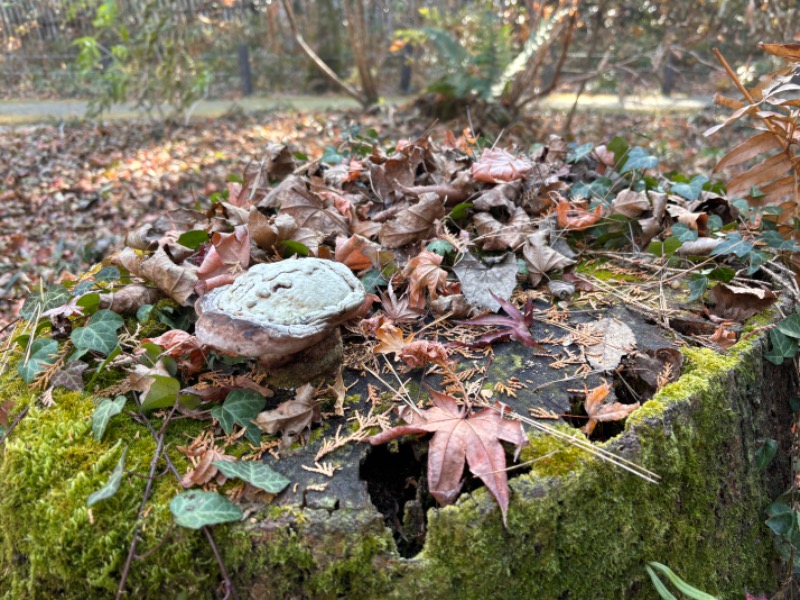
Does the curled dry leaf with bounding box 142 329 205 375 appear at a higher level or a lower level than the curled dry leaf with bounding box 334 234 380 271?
lower

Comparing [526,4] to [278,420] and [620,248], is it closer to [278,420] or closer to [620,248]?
[620,248]

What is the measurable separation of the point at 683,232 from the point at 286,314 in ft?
6.51

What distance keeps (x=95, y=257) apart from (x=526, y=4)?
30.5ft

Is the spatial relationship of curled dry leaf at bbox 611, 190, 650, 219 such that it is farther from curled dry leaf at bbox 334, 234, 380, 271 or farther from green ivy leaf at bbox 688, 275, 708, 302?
curled dry leaf at bbox 334, 234, 380, 271

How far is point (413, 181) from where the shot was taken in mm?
3023

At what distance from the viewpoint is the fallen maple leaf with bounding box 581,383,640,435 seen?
1.68 m

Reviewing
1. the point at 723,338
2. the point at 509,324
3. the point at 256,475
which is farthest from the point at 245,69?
the point at 256,475

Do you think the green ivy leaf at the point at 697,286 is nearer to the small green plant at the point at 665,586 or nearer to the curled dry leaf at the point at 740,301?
the curled dry leaf at the point at 740,301

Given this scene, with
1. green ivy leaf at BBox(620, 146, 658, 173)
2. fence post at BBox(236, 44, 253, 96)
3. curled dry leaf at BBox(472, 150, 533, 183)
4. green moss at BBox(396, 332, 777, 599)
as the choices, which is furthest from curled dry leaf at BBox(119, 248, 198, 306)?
fence post at BBox(236, 44, 253, 96)

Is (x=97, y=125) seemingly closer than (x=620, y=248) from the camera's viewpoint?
No

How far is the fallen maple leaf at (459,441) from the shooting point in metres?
1.47

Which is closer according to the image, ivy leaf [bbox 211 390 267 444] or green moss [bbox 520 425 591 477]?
green moss [bbox 520 425 591 477]

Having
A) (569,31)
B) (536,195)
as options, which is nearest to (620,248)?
(536,195)

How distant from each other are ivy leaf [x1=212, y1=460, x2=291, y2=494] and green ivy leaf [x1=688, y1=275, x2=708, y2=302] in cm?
176
